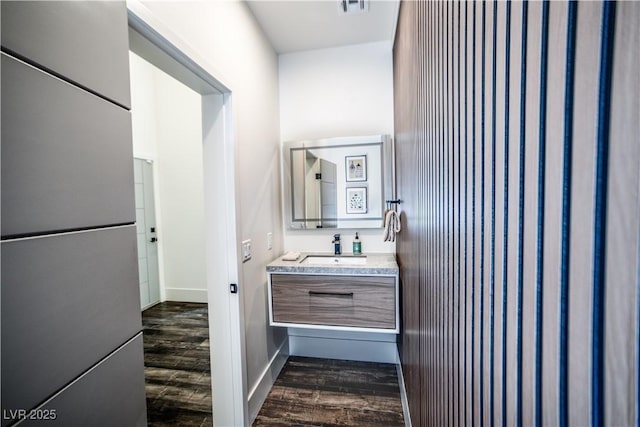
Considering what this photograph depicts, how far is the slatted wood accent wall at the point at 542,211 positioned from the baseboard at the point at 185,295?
3.74 metres

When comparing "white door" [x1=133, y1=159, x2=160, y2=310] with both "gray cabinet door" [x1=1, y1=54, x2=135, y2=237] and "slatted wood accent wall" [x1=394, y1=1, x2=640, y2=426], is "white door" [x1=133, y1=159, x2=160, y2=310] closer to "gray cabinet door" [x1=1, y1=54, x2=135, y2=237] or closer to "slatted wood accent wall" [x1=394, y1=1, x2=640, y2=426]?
"gray cabinet door" [x1=1, y1=54, x2=135, y2=237]

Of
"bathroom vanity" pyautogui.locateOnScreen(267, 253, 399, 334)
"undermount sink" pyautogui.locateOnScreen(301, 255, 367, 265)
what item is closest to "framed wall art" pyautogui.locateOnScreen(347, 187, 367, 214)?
"undermount sink" pyautogui.locateOnScreen(301, 255, 367, 265)

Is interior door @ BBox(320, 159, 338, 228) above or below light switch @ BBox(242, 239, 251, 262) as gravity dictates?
above

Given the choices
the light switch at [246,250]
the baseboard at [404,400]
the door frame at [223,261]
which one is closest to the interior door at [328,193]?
the light switch at [246,250]

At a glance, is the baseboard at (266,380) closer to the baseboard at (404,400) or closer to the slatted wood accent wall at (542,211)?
the baseboard at (404,400)

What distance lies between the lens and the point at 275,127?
7.61 ft

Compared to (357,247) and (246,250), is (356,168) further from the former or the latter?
(246,250)

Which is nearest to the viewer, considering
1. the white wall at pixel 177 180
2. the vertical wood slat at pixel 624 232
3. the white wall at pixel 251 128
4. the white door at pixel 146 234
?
the vertical wood slat at pixel 624 232

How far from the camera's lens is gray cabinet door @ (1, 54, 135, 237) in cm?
56

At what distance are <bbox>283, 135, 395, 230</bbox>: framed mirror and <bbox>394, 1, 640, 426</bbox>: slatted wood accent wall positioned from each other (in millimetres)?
1477

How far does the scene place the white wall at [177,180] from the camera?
12.2 feet

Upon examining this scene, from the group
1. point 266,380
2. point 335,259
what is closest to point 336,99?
point 335,259

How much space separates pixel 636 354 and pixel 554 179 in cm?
19

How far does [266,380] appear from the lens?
1941 mm
